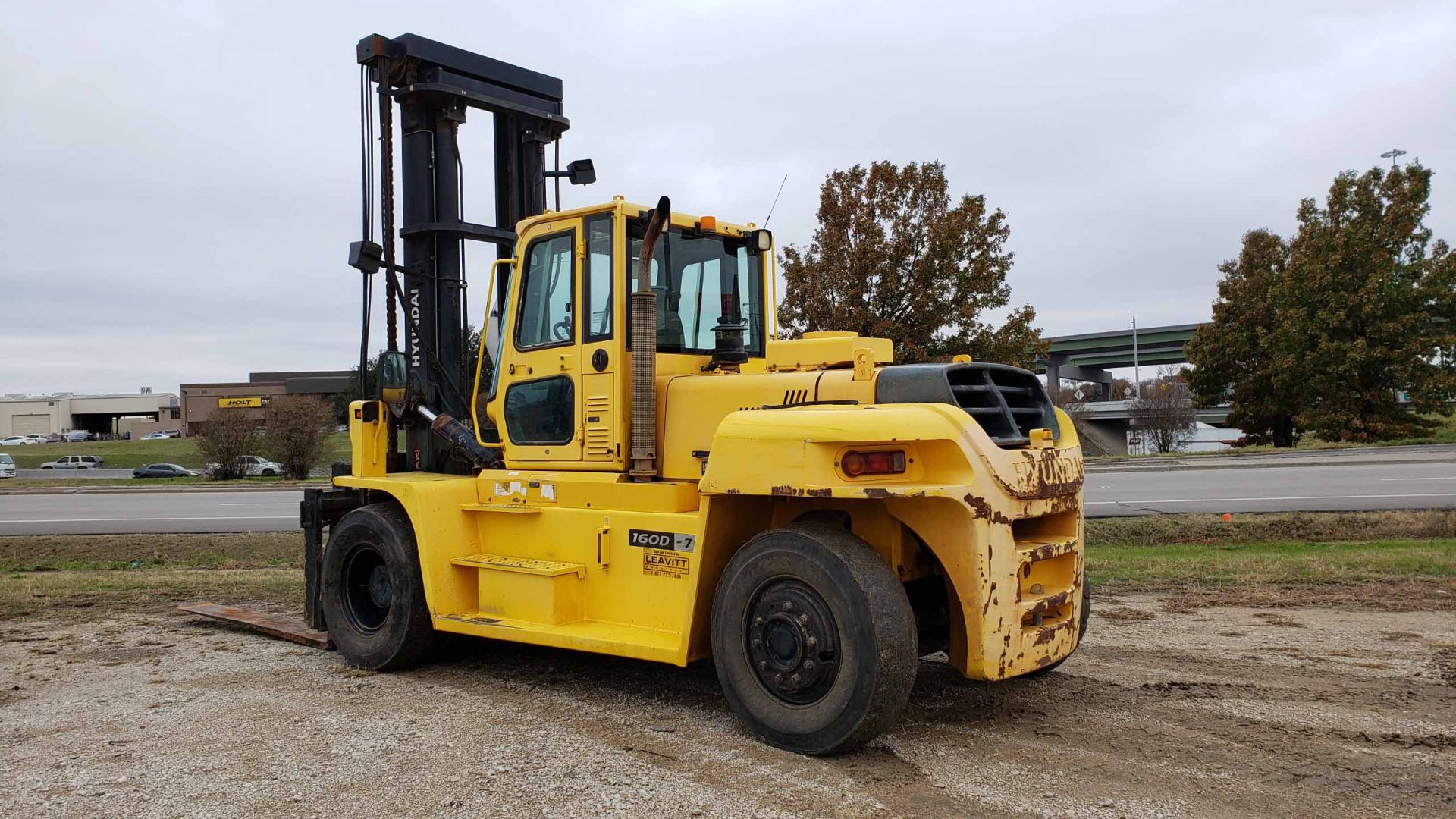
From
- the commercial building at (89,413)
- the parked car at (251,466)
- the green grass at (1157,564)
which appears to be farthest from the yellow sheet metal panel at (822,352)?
the commercial building at (89,413)

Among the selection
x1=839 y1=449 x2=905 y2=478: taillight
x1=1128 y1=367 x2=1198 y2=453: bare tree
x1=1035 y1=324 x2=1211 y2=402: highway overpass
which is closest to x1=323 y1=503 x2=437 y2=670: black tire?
x1=839 y1=449 x2=905 y2=478: taillight

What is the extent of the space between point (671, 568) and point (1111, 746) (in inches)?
96.3

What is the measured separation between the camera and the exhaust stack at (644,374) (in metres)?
6.25

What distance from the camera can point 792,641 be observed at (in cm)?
534

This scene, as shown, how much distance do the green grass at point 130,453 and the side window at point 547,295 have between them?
129ft

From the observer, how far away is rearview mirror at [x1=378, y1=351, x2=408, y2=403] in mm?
7883

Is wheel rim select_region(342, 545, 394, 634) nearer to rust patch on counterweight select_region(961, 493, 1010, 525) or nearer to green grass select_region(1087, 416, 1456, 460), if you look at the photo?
rust patch on counterweight select_region(961, 493, 1010, 525)

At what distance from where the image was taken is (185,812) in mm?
4543

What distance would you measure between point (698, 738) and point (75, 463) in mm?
57011

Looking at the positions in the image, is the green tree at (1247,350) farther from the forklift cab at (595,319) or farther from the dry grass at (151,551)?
the forklift cab at (595,319)

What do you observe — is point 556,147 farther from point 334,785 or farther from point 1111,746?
point 1111,746

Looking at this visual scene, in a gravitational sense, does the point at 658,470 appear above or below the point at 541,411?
below

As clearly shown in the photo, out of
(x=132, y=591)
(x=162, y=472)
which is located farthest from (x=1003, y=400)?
(x=162, y=472)

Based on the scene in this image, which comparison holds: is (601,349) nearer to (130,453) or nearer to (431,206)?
(431,206)
